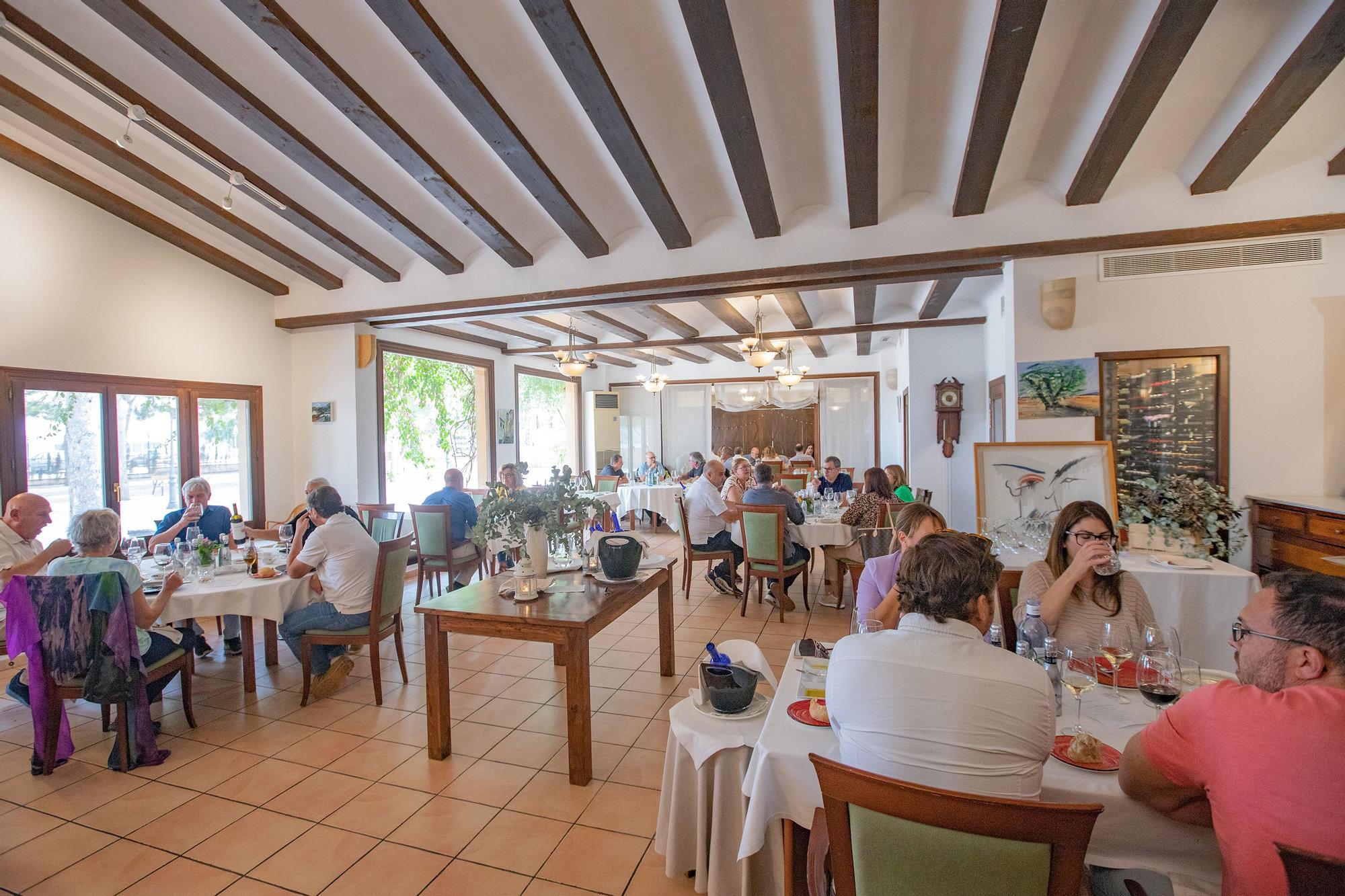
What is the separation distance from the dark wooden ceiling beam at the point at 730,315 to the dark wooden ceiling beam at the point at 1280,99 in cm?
399

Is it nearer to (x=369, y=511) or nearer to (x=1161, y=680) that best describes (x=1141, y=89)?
(x=1161, y=680)

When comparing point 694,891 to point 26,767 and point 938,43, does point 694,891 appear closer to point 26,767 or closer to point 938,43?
point 26,767

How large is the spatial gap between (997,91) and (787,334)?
4.95 metres

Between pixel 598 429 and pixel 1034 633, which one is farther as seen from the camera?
pixel 598 429

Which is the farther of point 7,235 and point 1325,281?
point 7,235

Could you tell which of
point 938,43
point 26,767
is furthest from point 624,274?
point 26,767

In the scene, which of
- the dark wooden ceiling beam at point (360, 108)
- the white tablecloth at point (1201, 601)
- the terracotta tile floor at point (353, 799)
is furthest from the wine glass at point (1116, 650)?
the dark wooden ceiling beam at point (360, 108)

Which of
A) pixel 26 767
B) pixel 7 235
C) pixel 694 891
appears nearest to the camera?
pixel 694 891

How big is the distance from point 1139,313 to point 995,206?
123cm

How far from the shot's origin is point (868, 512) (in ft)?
16.6

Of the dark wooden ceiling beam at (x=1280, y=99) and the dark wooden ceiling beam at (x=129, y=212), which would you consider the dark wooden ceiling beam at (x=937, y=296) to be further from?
the dark wooden ceiling beam at (x=129, y=212)

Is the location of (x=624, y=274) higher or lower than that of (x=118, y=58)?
lower

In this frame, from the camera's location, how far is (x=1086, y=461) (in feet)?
13.5

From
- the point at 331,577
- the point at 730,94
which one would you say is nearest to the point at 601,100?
the point at 730,94
